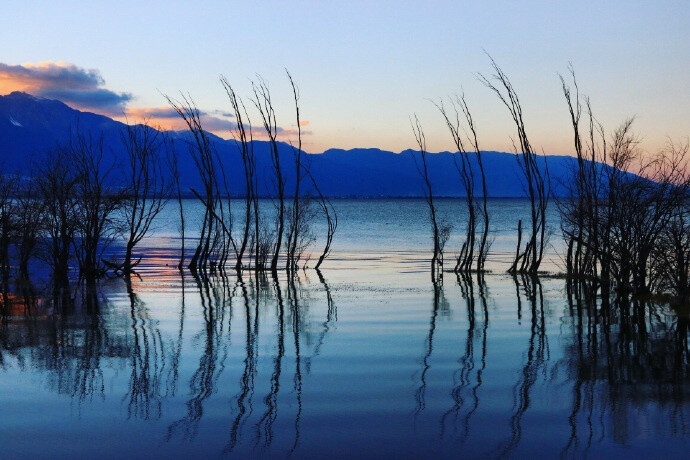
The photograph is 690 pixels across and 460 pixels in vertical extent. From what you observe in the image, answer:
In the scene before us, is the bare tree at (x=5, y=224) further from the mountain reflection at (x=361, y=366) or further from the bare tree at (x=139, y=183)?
the mountain reflection at (x=361, y=366)

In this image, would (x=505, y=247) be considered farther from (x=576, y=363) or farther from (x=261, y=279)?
(x=576, y=363)

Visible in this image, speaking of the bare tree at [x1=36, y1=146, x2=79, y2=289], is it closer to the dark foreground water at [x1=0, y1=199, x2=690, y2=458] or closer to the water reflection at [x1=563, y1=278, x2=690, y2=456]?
the dark foreground water at [x1=0, y1=199, x2=690, y2=458]

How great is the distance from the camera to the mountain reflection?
8.02 meters

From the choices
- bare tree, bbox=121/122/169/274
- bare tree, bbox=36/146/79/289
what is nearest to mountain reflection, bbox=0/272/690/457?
bare tree, bbox=36/146/79/289

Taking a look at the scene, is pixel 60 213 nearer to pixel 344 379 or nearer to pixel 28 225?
pixel 28 225

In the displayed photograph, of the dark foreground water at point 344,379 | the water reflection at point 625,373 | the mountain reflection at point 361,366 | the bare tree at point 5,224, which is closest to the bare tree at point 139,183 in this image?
the bare tree at point 5,224

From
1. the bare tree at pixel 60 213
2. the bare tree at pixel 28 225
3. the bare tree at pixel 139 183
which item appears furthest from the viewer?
the bare tree at pixel 139 183

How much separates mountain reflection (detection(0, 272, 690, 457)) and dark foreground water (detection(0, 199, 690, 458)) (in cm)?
3

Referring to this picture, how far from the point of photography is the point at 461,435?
774cm

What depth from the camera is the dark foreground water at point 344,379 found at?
756 centimetres

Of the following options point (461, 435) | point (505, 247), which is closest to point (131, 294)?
point (461, 435)

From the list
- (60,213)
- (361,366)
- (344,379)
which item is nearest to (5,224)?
(60,213)

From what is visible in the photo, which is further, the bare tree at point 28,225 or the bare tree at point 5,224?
the bare tree at point 28,225

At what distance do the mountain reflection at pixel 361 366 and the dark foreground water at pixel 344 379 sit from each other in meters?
0.03
